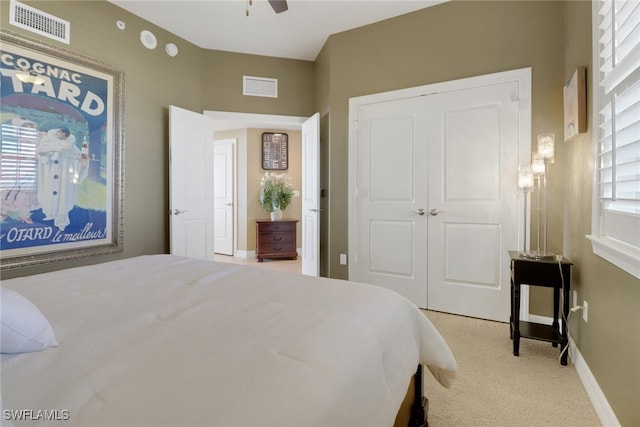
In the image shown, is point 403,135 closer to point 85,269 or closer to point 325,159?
point 325,159

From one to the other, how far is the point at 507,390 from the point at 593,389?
42 cm

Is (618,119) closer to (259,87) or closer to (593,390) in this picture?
(593,390)

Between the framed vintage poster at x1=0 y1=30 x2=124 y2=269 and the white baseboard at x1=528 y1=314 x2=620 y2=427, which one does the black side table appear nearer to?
the white baseboard at x1=528 y1=314 x2=620 y2=427

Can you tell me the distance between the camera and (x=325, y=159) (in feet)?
13.0

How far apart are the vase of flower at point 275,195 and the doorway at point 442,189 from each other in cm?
248

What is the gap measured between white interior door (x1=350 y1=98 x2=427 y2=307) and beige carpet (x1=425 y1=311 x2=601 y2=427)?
914 millimetres

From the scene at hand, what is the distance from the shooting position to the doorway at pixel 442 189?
9.31ft

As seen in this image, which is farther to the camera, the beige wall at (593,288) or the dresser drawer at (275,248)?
the dresser drawer at (275,248)

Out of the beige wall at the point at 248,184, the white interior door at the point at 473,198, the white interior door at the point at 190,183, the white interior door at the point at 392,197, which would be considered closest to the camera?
the white interior door at the point at 473,198

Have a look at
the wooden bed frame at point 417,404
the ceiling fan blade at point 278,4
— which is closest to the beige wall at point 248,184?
the ceiling fan blade at point 278,4

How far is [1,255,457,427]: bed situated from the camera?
0.64 meters

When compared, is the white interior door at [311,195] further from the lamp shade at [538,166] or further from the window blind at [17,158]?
the window blind at [17,158]

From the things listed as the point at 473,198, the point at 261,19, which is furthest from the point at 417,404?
the point at 261,19

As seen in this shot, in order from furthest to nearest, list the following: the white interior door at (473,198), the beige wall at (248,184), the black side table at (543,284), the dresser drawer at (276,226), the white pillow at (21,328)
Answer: the beige wall at (248,184) → the dresser drawer at (276,226) → the white interior door at (473,198) → the black side table at (543,284) → the white pillow at (21,328)
